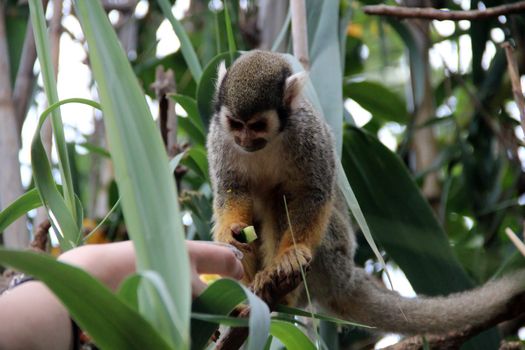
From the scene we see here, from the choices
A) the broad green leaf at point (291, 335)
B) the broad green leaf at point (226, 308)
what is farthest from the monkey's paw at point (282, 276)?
the broad green leaf at point (226, 308)

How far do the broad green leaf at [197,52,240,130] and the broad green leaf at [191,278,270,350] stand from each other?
5.09 ft

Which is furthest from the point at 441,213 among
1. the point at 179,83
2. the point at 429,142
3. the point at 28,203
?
the point at 28,203

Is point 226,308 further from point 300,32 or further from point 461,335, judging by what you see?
point 461,335

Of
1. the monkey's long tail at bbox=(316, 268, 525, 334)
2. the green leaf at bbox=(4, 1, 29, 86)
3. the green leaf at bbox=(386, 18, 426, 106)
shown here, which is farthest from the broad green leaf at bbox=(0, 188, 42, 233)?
the green leaf at bbox=(386, 18, 426, 106)

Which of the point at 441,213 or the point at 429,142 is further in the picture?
the point at 429,142

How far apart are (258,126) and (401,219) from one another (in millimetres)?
774

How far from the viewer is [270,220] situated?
294 cm

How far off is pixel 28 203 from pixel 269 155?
1.10 metres

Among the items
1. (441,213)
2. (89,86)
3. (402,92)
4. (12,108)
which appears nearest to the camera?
(12,108)

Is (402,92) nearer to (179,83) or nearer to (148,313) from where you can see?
(179,83)

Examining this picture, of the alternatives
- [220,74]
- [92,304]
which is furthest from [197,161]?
[92,304]

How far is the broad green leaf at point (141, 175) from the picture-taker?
1.22m

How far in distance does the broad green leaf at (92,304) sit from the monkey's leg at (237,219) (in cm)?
141

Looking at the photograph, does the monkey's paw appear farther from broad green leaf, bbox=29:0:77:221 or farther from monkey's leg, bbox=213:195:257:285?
broad green leaf, bbox=29:0:77:221
